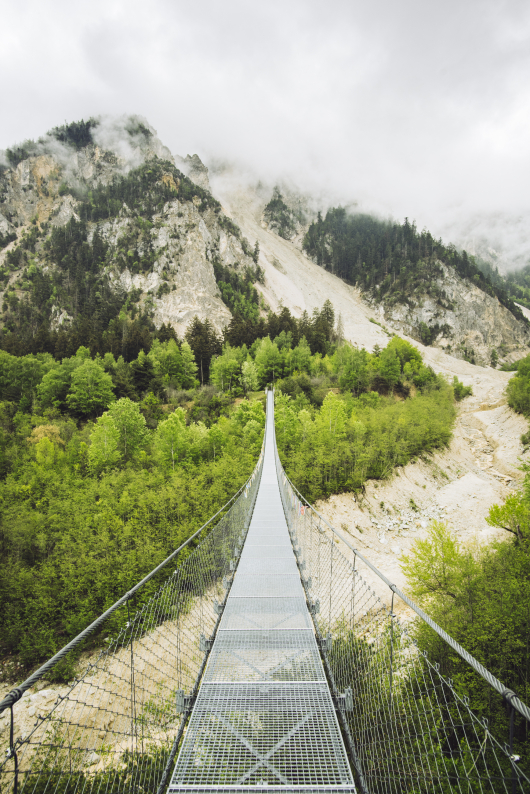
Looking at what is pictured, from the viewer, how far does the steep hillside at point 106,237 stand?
70.8 m

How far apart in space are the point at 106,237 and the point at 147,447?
74201 millimetres

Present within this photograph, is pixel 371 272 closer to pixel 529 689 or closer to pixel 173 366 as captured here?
pixel 173 366

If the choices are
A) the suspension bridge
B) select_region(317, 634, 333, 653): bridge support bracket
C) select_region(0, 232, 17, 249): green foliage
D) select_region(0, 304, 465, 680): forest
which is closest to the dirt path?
select_region(0, 304, 465, 680): forest

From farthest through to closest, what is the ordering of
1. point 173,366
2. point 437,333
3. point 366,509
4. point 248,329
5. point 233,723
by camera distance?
point 437,333 → point 248,329 → point 173,366 → point 366,509 → point 233,723

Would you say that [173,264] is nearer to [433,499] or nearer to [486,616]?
[433,499]

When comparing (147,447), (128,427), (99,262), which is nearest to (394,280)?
(99,262)

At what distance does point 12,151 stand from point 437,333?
411ft

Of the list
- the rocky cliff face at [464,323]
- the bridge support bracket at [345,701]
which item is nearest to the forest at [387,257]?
the rocky cliff face at [464,323]

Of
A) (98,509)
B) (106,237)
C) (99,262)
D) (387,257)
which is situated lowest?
(98,509)

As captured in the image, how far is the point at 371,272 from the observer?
350 ft

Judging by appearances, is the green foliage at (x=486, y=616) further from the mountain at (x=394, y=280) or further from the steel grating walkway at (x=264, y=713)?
the mountain at (x=394, y=280)

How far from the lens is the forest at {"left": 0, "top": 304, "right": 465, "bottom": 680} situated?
14.3m

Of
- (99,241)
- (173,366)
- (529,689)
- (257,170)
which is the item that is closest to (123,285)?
(99,241)

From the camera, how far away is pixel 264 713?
3064mm
